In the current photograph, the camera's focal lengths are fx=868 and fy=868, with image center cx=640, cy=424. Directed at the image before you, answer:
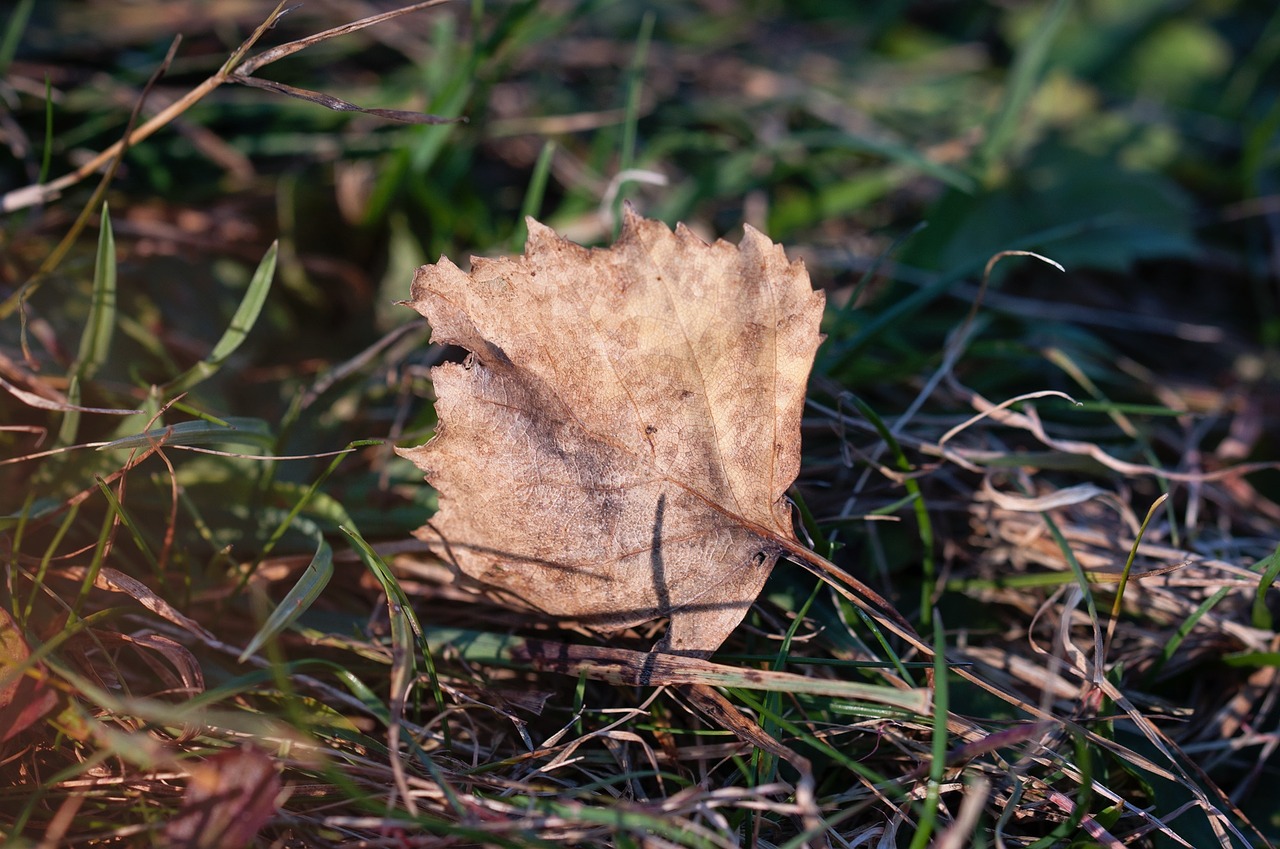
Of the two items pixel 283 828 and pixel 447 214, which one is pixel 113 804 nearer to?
pixel 283 828

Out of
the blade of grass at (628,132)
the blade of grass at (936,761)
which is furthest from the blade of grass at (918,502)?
the blade of grass at (628,132)

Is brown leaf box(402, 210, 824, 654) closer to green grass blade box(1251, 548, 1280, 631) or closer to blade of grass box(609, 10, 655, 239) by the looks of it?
blade of grass box(609, 10, 655, 239)

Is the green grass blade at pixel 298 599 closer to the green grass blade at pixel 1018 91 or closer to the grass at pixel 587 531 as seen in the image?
the grass at pixel 587 531

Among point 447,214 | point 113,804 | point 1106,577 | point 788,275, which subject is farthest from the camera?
point 447,214

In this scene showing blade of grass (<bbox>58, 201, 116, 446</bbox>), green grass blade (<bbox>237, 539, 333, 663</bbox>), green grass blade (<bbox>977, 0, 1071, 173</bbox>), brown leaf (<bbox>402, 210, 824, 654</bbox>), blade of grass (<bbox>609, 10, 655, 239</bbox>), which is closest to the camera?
green grass blade (<bbox>237, 539, 333, 663</bbox>)

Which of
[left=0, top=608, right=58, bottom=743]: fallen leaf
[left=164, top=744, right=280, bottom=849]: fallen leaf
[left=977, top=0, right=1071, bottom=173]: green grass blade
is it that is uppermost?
[left=977, top=0, right=1071, bottom=173]: green grass blade

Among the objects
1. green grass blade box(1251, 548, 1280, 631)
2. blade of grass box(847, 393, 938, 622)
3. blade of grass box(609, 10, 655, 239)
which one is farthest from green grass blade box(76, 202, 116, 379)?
green grass blade box(1251, 548, 1280, 631)

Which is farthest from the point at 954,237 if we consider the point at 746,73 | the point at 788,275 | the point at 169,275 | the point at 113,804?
the point at 113,804

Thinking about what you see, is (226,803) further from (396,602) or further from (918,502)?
(918,502)

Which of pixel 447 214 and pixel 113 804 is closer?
pixel 113 804
